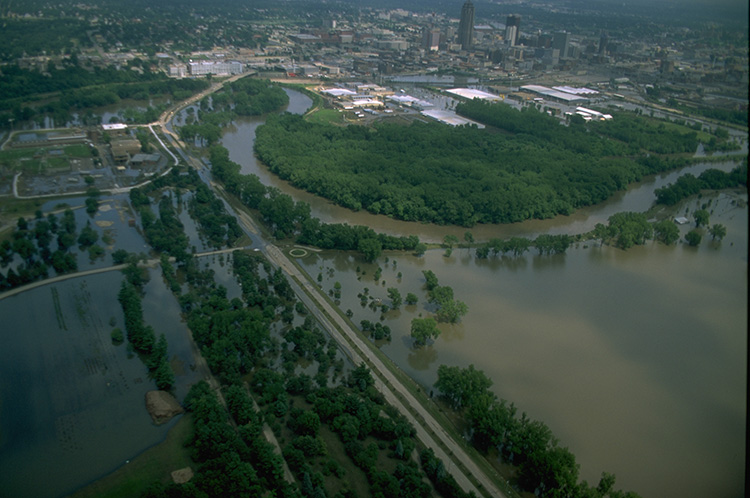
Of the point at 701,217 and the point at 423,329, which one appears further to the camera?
the point at 701,217

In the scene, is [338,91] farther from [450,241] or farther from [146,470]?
[146,470]

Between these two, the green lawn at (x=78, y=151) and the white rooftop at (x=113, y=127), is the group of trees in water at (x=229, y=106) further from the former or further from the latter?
the green lawn at (x=78, y=151)

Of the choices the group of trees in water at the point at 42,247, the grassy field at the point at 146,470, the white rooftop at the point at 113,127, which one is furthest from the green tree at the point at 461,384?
the white rooftop at the point at 113,127

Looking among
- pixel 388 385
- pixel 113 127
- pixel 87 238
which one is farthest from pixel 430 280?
pixel 113 127

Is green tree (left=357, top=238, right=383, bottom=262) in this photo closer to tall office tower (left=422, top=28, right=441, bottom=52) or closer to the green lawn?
the green lawn

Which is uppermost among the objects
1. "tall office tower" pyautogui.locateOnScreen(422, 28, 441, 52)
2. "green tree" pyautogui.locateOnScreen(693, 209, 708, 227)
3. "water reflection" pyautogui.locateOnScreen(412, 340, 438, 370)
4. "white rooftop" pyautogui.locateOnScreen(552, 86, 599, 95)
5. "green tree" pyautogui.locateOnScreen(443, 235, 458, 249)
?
"tall office tower" pyautogui.locateOnScreen(422, 28, 441, 52)

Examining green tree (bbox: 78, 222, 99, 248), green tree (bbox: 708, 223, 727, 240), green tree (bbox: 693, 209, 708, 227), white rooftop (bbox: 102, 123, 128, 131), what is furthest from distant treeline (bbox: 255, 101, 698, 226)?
green tree (bbox: 78, 222, 99, 248)

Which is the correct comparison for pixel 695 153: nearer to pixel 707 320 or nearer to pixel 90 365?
pixel 707 320
